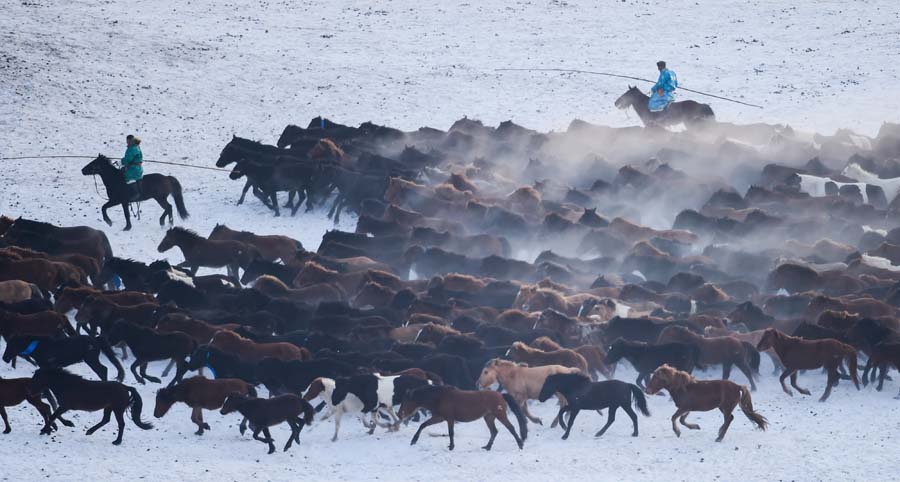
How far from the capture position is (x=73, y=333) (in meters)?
18.1

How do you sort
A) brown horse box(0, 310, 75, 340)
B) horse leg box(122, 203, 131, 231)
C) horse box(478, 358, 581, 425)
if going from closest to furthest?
horse box(478, 358, 581, 425) < brown horse box(0, 310, 75, 340) < horse leg box(122, 203, 131, 231)

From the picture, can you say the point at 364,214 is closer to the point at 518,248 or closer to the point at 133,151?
the point at 518,248

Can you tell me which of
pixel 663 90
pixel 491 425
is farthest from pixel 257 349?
pixel 663 90

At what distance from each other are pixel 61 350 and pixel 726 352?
332 inches

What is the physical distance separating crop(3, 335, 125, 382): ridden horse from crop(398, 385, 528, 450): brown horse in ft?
13.6

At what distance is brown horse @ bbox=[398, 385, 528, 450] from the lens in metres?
16.0

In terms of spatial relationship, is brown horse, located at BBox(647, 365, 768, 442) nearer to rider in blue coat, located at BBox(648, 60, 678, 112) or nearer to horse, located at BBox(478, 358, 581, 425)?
horse, located at BBox(478, 358, 581, 425)

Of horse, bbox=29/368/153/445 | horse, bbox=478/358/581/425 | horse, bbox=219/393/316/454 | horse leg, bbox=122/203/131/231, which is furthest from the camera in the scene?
horse leg, bbox=122/203/131/231

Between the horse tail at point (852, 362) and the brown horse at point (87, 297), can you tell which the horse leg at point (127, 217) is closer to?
the brown horse at point (87, 297)

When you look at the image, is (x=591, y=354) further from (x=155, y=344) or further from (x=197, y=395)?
(x=155, y=344)

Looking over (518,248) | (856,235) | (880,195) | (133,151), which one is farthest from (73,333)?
(880,195)

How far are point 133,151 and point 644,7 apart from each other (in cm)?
2253

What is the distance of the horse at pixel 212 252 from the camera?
21812 millimetres

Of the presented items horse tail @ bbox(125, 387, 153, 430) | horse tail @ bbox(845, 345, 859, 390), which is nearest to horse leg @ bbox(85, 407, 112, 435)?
horse tail @ bbox(125, 387, 153, 430)
